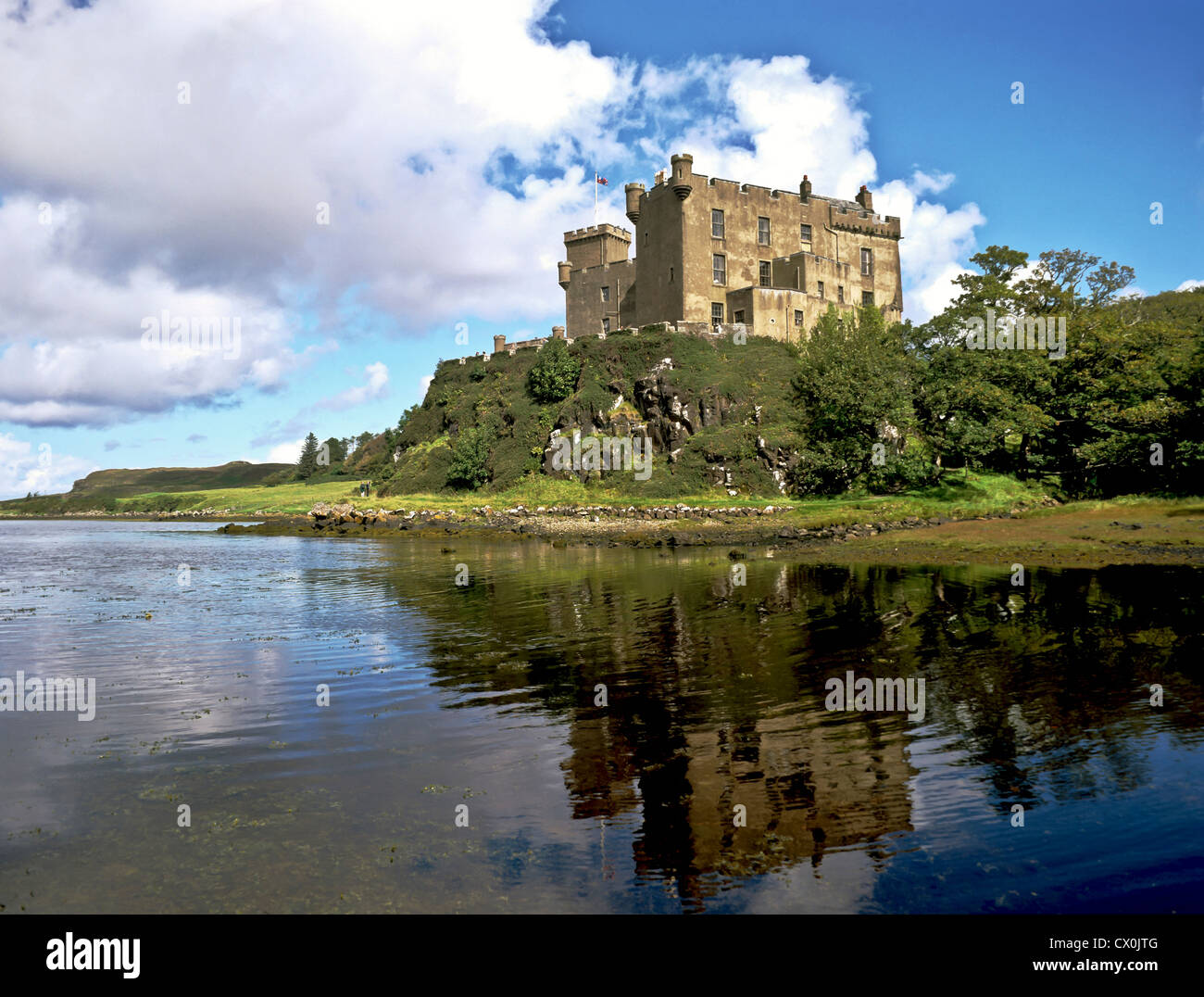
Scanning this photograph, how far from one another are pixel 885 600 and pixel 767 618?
14.2 ft

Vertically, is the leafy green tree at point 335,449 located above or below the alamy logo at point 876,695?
above

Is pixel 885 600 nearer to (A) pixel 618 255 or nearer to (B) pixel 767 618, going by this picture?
(B) pixel 767 618

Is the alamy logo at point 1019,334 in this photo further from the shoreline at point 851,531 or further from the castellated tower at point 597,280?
the castellated tower at point 597,280

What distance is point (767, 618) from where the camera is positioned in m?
18.6

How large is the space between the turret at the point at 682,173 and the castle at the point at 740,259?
0.08m

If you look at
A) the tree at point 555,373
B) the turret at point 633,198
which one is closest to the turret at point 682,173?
the turret at point 633,198

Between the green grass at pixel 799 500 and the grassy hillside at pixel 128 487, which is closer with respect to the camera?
the green grass at pixel 799 500

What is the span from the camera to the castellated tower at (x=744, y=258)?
6469cm

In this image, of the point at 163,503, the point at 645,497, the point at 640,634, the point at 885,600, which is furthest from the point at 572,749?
the point at 163,503

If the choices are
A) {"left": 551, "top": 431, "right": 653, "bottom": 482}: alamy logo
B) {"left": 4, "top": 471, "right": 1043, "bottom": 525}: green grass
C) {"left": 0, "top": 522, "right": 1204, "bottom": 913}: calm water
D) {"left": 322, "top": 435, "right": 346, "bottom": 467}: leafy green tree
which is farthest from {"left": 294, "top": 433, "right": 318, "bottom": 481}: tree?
{"left": 0, "top": 522, "right": 1204, "bottom": 913}: calm water
